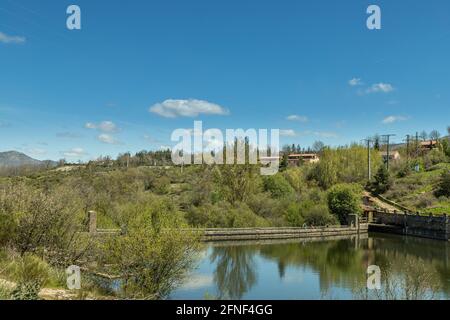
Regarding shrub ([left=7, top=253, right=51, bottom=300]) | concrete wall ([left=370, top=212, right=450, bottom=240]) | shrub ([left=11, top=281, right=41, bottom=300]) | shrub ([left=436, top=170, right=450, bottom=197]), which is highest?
shrub ([left=436, top=170, right=450, bottom=197])

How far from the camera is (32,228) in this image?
14.6 m

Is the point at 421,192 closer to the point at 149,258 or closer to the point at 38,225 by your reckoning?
the point at 149,258

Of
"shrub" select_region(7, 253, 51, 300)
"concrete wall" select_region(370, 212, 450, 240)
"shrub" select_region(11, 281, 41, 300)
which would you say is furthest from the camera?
"concrete wall" select_region(370, 212, 450, 240)

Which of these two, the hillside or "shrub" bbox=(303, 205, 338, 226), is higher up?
the hillside

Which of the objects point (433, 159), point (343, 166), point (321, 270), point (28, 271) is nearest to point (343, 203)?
point (321, 270)

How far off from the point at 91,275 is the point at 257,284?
1014cm

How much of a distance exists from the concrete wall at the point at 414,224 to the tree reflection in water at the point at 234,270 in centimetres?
2051

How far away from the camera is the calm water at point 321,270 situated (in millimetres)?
18438

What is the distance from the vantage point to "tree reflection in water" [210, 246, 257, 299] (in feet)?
69.1

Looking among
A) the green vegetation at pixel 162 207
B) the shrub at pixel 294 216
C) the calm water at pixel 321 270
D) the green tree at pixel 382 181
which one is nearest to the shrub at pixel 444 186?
the green vegetation at pixel 162 207

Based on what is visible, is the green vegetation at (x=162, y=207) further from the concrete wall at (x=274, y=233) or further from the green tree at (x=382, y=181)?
the concrete wall at (x=274, y=233)

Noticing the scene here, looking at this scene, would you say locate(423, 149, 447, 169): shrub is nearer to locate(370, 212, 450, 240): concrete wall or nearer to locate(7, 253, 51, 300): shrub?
locate(370, 212, 450, 240): concrete wall

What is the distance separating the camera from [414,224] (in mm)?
Result: 45781

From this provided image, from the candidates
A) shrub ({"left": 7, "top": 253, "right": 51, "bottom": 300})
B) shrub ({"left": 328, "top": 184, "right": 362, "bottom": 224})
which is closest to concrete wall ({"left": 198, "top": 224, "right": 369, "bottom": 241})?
shrub ({"left": 328, "top": 184, "right": 362, "bottom": 224})
